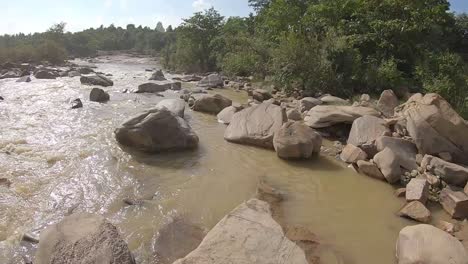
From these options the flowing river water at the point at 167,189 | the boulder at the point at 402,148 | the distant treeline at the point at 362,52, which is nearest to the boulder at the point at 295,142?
the flowing river water at the point at 167,189

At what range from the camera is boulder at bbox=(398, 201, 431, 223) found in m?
5.50

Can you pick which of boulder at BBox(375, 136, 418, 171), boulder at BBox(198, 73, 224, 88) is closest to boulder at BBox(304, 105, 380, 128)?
boulder at BBox(375, 136, 418, 171)

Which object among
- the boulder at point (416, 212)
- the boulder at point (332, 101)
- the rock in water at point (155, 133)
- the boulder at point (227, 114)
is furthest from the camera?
the boulder at point (332, 101)

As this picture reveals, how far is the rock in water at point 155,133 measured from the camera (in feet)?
26.0

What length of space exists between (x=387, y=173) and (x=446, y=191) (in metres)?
1.04

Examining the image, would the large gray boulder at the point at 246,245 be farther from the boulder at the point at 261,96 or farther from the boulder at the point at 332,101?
the boulder at the point at 261,96

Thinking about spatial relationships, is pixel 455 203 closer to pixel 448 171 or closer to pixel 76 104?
pixel 448 171

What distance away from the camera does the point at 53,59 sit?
3512 centimetres

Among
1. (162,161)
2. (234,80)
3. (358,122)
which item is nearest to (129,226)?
(162,161)

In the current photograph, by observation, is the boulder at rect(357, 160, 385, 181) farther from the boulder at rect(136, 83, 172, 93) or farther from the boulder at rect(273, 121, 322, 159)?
the boulder at rect(136, 83, 172, 93)

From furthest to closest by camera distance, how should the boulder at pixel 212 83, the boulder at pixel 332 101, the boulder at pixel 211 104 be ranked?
1. the boulder at pixel 212 83
2. the boulder at pixel 211 104
3. the boulder at pixel 332 101

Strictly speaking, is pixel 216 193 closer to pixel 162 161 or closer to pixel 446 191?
pixel 162 161

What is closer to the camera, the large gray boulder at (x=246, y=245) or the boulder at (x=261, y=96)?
the large gray boulder at (x=246, y=245)

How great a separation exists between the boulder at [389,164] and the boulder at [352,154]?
427 mm
